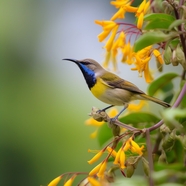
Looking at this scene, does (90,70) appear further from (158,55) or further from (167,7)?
(167,7)

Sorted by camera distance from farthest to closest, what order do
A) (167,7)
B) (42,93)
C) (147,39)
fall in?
1. (42,93)
2. (167,7)
3. (147,39)

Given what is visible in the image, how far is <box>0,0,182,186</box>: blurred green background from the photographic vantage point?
3059mm

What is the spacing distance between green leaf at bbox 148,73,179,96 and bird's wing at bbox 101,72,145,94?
3.1 inches

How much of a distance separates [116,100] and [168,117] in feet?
2.92

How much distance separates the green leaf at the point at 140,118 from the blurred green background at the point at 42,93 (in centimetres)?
145

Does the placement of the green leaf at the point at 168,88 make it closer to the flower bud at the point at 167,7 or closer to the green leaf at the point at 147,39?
the flower bud at the point at 167,7

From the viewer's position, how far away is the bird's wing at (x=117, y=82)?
1.59 metres

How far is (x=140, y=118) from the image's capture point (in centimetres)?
142

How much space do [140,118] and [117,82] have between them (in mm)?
309

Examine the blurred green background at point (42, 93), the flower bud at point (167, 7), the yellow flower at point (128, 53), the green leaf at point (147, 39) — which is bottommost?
the blurred green background at point (42, 93)

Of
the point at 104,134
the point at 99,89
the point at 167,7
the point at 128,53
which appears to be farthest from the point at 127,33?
the point at 99,89

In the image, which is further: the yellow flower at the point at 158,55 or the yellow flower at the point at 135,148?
the yellow flower at the point at 158,55

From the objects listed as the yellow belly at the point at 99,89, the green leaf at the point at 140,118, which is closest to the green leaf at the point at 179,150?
the green leaf at the point at 140,118

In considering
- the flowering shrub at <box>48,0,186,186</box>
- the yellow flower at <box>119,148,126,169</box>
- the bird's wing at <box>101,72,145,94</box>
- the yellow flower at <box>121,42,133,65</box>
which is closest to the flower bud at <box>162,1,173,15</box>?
the flowering shrub at <box>48,0,186,186</box>
